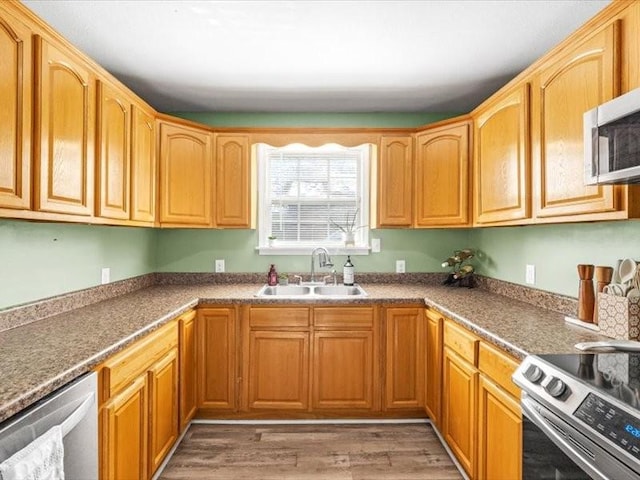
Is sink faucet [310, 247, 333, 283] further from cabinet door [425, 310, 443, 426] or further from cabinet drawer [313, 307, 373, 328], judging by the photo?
cabinet door [425, 310, 443, 426]

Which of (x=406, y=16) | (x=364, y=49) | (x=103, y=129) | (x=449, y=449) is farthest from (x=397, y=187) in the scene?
(x=103, y=129)

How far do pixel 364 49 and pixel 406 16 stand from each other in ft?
1.20

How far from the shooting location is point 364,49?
2.23 metres

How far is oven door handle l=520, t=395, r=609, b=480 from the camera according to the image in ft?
3.14

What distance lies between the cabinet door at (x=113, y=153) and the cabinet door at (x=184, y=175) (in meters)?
0.45

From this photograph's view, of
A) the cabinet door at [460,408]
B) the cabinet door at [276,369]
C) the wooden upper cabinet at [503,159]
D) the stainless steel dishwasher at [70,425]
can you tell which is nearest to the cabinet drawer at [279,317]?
the cabinet door at [276,369]

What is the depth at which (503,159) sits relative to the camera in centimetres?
224

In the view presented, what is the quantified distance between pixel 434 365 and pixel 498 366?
863mm

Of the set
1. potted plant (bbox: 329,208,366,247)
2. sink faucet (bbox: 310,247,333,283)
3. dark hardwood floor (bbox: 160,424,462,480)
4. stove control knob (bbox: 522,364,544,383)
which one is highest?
potted plant (bbox: 329,208,366,247)

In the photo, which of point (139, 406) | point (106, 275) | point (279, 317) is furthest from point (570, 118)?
point (106, 275)

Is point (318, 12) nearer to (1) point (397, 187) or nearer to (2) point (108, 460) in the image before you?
(1) point (397, 187)

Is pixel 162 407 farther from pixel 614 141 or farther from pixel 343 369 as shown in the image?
pixel 614 141

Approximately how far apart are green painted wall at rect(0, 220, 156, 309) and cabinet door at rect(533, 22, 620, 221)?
256cm

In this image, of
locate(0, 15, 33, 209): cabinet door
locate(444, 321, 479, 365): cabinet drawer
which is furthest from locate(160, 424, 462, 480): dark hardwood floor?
locate(0, 15, 33, 209): cabinet door
